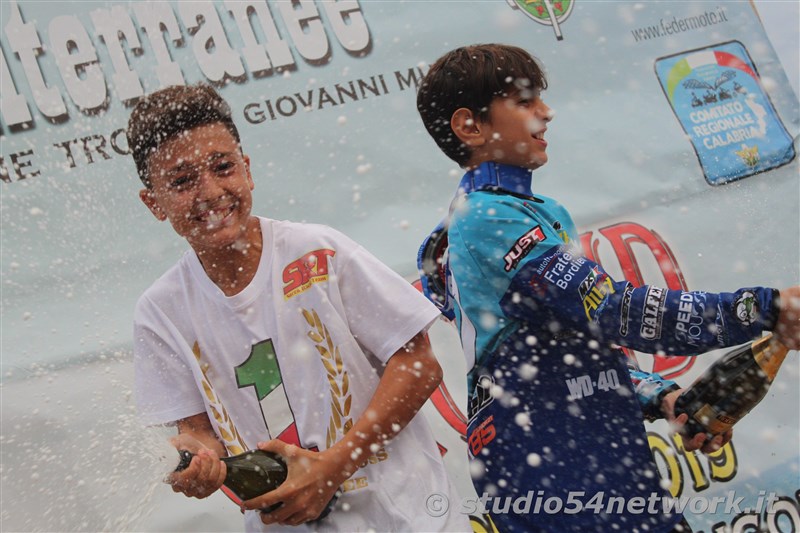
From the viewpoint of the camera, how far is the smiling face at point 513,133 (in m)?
1.93

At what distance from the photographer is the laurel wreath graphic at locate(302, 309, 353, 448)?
6.02 feet

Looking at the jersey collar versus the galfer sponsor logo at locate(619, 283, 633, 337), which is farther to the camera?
the jersey collar

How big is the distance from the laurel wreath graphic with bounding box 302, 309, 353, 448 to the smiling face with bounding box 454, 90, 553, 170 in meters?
0.55

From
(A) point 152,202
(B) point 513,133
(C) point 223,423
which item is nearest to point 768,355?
(B) point 513,133

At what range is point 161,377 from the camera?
1921 millimetres

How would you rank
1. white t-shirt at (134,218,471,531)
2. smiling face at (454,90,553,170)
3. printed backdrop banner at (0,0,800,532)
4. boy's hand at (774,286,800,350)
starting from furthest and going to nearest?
1. printed backdrop banner at (0,0,800,532)
2. smiling face at (454,90,553,170)
3. white t-shirt at (134,218,471,531)
4. boy's hand at (774,286,800,350)

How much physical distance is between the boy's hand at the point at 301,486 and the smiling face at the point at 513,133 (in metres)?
0.79

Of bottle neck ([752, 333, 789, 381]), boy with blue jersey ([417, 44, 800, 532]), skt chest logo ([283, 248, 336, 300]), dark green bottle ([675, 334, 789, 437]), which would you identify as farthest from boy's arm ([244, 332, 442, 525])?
bottle neck ([752, 333, 789, 381])

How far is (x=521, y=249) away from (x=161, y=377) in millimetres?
882

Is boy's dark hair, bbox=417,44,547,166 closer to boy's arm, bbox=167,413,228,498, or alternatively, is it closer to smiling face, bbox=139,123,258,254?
smiling face, bbox=139,123,258,254

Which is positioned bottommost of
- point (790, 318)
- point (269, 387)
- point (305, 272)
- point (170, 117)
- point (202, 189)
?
point (790, 318)

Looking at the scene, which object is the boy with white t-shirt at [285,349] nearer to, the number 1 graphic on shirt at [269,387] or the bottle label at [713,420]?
the number 1 graphic on shirt at [269,387]

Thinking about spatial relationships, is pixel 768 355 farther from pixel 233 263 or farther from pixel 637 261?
pixel 233 263

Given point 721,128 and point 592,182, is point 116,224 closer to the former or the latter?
point 592,182
